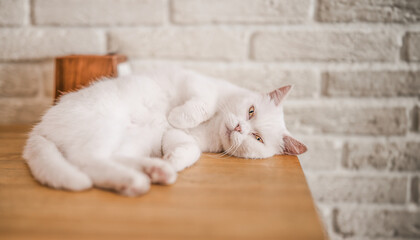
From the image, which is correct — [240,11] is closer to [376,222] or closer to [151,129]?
[151,129]

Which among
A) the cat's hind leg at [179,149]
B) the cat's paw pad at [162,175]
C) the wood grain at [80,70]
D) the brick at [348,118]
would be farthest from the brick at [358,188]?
the wood grain at [80,70]

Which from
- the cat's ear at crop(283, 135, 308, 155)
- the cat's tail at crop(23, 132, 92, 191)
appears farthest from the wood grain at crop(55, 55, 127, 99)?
the cat's ear at crop(283, 135, 308, 155)

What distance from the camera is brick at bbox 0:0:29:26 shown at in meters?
1.11

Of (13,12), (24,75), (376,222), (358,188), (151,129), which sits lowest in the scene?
(376,222)

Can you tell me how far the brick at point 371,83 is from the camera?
3.57 feet

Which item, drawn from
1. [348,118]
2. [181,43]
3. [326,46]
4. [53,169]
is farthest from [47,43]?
[348,118]

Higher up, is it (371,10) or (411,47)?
(371,10)

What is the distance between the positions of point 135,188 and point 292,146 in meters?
0.52

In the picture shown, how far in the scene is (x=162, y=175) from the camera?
0.65m

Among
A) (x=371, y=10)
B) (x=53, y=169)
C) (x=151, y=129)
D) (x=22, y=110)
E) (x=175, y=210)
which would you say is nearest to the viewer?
(x=175, y=210)

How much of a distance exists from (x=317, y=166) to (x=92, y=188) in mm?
854

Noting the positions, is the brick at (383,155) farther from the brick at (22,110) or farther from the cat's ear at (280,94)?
the brick at (22,110)

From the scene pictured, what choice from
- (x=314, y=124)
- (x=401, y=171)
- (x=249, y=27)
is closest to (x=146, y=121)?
(x=249, y=27)

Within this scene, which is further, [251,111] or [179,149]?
[251,111]
